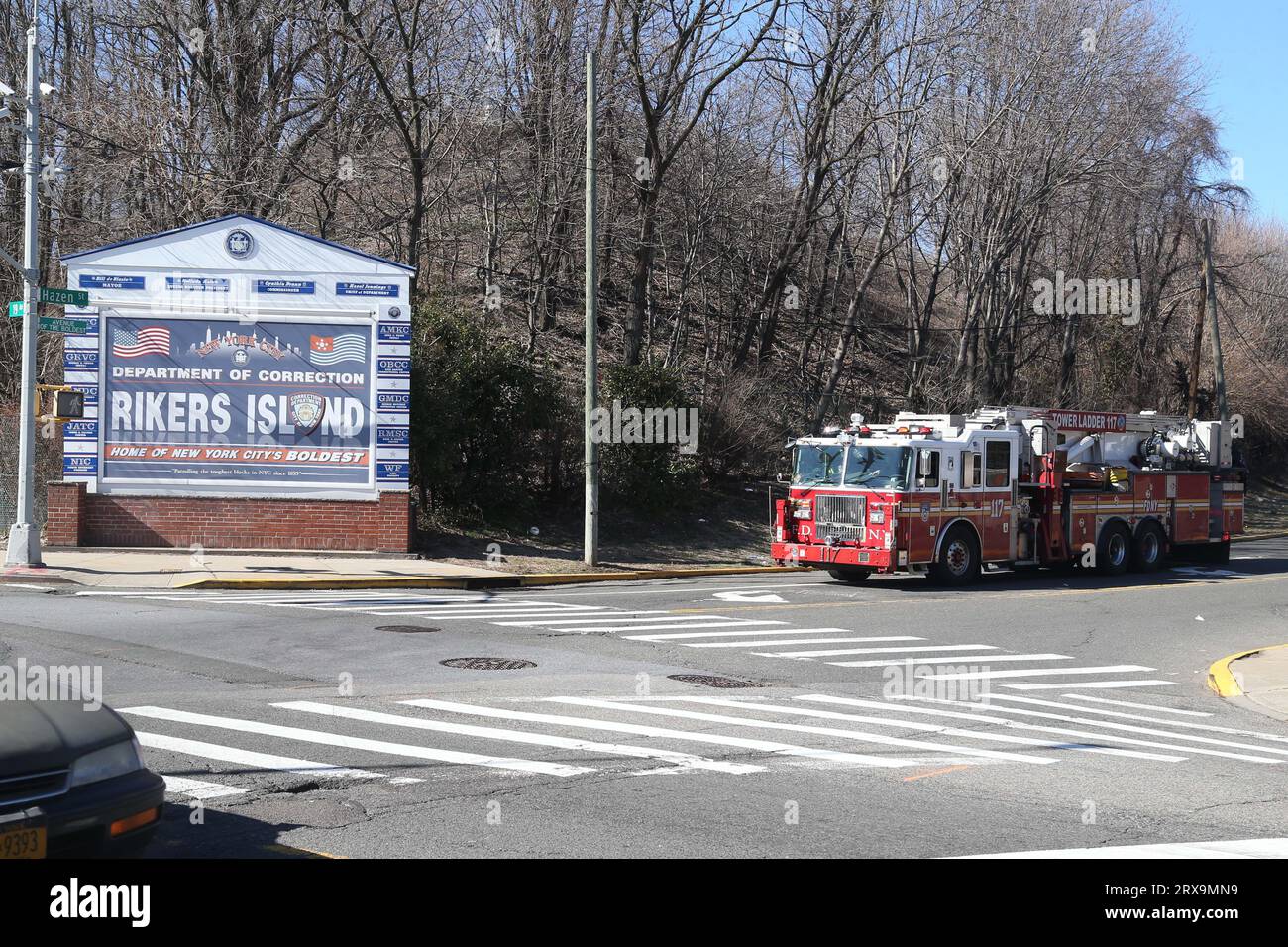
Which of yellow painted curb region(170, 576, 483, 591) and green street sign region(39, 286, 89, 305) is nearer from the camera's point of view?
yellow painted curb region(170, 576, 483, 591)

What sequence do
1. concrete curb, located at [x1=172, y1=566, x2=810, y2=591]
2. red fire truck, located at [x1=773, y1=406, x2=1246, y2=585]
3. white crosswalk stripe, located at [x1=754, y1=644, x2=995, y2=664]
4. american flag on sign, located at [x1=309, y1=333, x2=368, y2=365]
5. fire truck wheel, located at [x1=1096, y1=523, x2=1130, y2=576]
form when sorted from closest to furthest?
white crosswalk stripe, located at [x1=754, y1=644, x2=995, y2=664] < concrete curb, located at [x1=172, y1=566, x2=810, y2=591] < red fire truck, located at [x1=773, y1=406, x2=1246, y2=585] < american flag on sign, located at [x1=309, y1=333, x2=368, y2=365] < fire truck wheel, located at [x1=1096, y1=523, x2=1130, y2=576]

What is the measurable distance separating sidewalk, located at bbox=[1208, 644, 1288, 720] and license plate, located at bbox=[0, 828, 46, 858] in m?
12.0

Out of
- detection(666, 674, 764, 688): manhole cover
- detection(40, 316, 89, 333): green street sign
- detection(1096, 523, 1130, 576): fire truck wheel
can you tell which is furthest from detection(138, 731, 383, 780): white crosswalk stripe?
detection(1096, 523, 1130, 576): fire truck wheel

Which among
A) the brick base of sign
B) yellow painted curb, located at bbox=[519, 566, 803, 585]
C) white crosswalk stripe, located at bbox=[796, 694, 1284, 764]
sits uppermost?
the brick base of sign

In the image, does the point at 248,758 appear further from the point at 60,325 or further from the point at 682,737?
the point at 60,325

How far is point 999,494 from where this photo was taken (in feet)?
80.9

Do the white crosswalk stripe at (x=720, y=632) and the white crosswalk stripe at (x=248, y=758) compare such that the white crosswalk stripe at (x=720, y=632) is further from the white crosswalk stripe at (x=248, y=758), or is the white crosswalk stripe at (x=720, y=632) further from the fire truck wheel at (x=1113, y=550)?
the fire truck wheel at (x=1113, y=550)

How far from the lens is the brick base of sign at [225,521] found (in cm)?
2391

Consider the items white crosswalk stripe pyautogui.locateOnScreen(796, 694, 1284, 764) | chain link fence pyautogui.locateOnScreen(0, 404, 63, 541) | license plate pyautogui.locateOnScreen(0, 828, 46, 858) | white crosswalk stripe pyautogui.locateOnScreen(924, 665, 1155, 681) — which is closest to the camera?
license plate pyautogui.locateOnScreen(0, 828, 46, 858)

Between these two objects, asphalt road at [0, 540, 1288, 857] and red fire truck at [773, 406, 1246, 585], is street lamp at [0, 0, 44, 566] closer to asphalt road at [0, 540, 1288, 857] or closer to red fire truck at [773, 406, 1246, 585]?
asphalt road at [0, 540, 1288, 857]

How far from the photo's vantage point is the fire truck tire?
23.7 meters

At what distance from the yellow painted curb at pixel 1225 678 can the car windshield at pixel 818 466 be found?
824 cm

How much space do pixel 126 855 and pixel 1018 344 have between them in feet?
143

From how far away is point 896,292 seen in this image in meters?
55.7
